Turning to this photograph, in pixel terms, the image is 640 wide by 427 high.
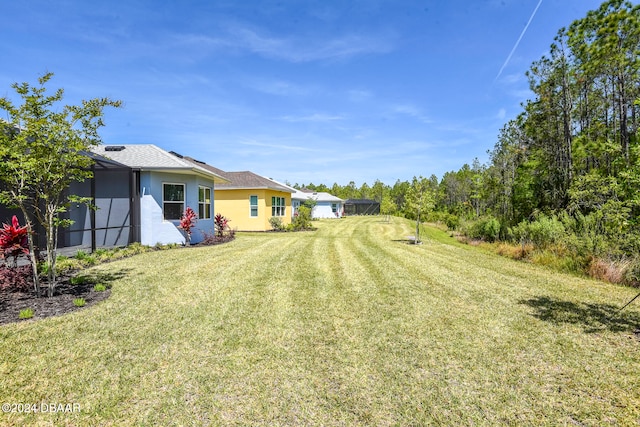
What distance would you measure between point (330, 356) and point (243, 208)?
60.3 feet

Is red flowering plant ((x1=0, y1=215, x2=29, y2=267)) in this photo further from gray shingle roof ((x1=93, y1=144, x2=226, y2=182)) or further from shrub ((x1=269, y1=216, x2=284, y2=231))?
shrub ((x1=269, y1=216, x2=284, y2=231))

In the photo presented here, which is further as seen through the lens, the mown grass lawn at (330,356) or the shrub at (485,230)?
the shrub at (485,230)

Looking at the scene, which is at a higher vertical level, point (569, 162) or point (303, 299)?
point (569, 162)

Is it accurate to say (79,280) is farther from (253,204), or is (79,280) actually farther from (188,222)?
(253,204)

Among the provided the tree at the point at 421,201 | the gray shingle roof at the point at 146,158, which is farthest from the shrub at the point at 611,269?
the gray shingle roof at the point at 146,158

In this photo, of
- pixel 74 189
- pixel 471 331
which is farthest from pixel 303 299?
pixel 74 189

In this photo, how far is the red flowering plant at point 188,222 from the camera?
41.1 feet

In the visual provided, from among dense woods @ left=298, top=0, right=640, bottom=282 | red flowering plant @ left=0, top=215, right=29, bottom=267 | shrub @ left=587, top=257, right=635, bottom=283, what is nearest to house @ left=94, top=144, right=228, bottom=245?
red flowering plant @ left=0, top=215, right=29, bottom=267

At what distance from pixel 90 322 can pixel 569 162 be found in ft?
64.5

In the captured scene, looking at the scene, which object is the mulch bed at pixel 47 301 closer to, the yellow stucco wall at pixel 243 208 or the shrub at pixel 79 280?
the shrub at pixel 79 280

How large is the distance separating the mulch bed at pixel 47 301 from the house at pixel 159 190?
20.4ft

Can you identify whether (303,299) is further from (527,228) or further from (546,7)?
(546,7)

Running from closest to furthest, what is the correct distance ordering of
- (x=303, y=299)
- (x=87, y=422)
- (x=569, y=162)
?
(x=87, y=422)
(x=303, y=299)
(x=569, y=162)

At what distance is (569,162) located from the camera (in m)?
15.1
